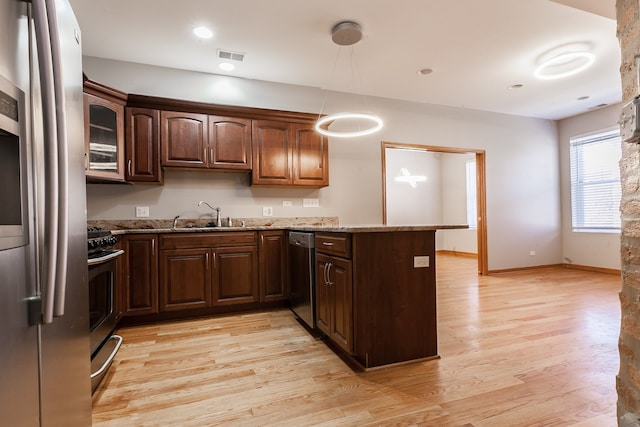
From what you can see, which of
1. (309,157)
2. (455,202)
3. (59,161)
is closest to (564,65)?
(309,157)

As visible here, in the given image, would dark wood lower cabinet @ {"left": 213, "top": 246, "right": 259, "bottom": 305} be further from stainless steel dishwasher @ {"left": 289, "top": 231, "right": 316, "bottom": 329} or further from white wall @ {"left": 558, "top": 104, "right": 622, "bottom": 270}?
white wall @ {"left": 558, "top": 104, "right": 622, "bottom": 270}

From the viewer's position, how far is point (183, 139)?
3377 millimetres

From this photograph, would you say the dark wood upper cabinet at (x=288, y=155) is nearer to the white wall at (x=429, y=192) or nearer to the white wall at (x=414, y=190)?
the white wall at (x=429, y=192)

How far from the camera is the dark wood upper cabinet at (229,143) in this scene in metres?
3.49

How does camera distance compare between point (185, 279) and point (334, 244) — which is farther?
point (185, 279)

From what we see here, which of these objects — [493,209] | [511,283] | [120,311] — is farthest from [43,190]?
[493,209]

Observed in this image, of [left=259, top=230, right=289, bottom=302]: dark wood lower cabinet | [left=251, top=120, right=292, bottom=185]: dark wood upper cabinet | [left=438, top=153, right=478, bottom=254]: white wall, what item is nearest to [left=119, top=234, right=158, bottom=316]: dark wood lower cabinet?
[left=259, top=230, right=289, bottom=302]: dark wood lower cabinet

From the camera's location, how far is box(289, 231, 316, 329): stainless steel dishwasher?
2627 mm

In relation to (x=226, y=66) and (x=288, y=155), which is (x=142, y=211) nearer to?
(x=288, y=155)

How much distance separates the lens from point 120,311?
9.57 ft

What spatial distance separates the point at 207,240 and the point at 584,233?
6.31 m

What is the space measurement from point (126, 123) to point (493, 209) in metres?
5.50

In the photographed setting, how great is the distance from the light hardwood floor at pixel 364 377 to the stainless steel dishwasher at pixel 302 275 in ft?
0.61

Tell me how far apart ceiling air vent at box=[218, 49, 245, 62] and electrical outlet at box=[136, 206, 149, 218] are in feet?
A: 6.21
